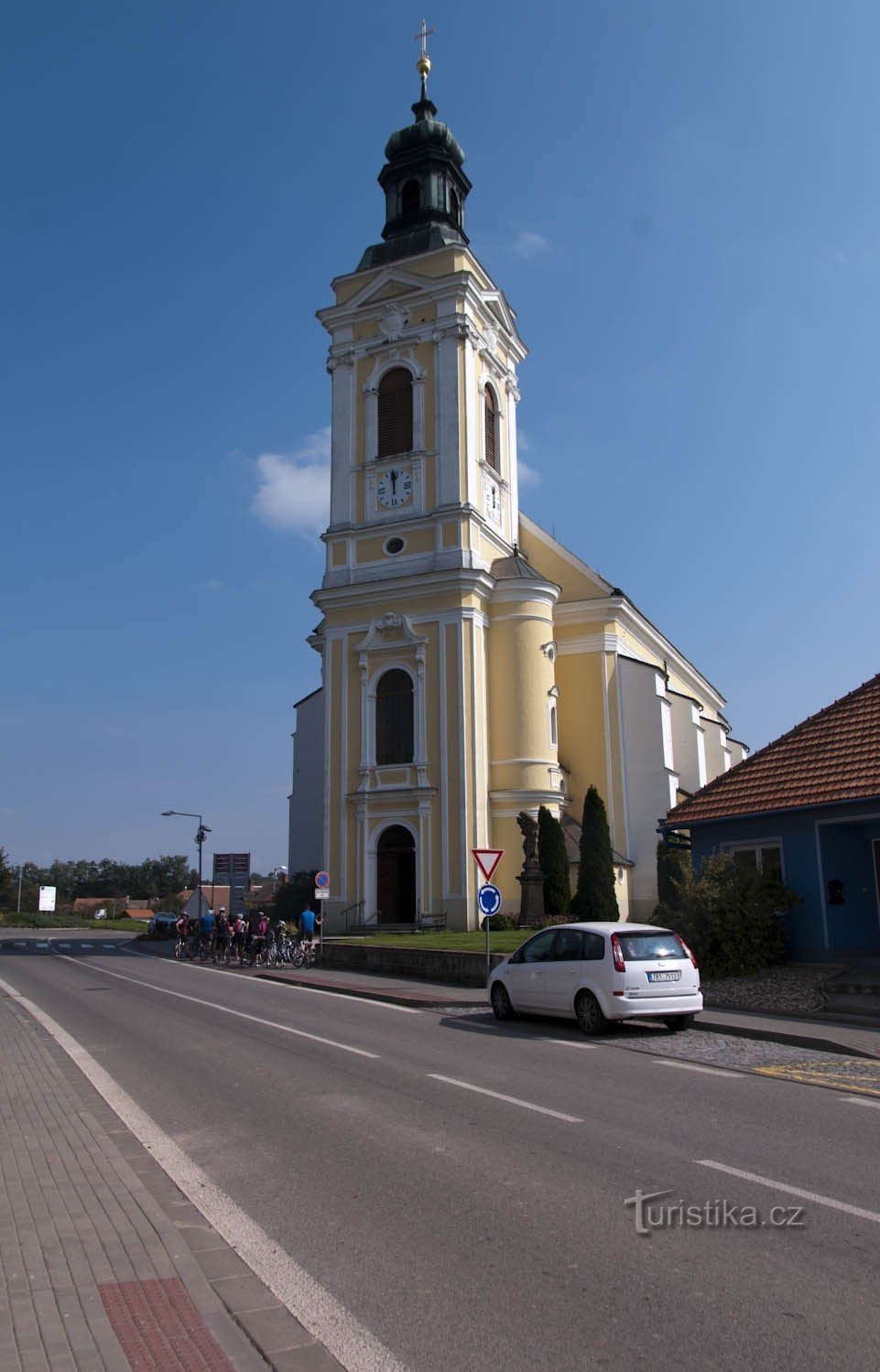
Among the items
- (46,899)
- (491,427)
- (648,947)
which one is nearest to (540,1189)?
(648,947)

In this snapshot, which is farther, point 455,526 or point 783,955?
point 455,526

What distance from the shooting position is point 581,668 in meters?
40.1

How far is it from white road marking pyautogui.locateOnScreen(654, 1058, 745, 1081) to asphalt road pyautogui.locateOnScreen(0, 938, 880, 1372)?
0.22 ft

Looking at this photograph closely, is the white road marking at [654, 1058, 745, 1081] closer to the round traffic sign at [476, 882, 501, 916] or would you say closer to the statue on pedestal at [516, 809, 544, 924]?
the round traffic sign at [476, 882, 501, 916]

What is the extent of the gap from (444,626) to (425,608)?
40.6 inches

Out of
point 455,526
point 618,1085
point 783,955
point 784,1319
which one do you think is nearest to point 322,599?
point 455,526

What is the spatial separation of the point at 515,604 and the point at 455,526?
10.9ft

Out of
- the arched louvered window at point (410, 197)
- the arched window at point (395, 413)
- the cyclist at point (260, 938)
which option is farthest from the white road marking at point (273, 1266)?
the arched louvered window at point (410, 197)

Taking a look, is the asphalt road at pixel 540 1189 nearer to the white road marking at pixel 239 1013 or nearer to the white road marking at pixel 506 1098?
the white road marking at pixel 506 1098

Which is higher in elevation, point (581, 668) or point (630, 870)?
point (581, 668)

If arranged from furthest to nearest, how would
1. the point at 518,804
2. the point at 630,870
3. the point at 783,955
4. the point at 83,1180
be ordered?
the point at 630,870
the point at 518,804
the point at 783,955
the point at 83,1180

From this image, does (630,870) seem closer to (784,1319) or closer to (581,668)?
(581,668)

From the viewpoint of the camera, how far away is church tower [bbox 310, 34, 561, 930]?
3444 cm

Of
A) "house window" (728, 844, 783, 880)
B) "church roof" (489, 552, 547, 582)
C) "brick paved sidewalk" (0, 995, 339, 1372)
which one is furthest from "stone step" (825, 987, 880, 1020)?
"church roof" (489, 552, 547, 582)
